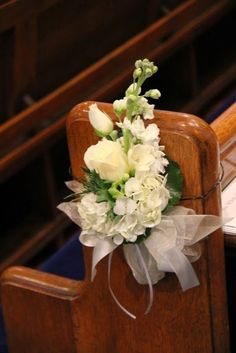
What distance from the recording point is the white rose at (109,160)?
3.49ft

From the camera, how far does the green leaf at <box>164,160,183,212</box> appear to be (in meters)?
1.11

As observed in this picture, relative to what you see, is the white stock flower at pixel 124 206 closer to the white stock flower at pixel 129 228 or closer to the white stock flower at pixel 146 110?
the white stock flower at pixel 129 228

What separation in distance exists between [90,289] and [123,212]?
293mm

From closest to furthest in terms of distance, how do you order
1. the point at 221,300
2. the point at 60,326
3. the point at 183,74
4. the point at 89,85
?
the point at 221,300 → the point at 60,326 → the point at 89,85 → the point at 183,74

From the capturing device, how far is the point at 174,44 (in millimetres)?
3053

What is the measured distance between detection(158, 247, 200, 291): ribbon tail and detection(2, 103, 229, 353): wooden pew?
1.3 inches

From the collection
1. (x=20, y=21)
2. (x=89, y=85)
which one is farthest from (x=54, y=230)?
(x=20, y=21)

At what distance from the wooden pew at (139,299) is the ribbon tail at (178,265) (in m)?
0.03

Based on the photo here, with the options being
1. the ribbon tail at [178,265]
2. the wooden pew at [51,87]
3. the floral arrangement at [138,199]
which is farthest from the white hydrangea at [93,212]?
the wooden pew at [51,87]

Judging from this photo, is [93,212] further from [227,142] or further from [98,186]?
[227,142]

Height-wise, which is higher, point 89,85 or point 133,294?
point 89,85

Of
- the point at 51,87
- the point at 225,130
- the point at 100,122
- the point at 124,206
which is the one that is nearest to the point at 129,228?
the point at 124,206

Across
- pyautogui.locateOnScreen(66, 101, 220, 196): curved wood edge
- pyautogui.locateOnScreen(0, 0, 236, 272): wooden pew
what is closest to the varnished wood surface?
pyautogui.locateOnScreen(66, 101, 220, 196): curved wood edge

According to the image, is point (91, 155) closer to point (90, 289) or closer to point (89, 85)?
point (90, 289)
